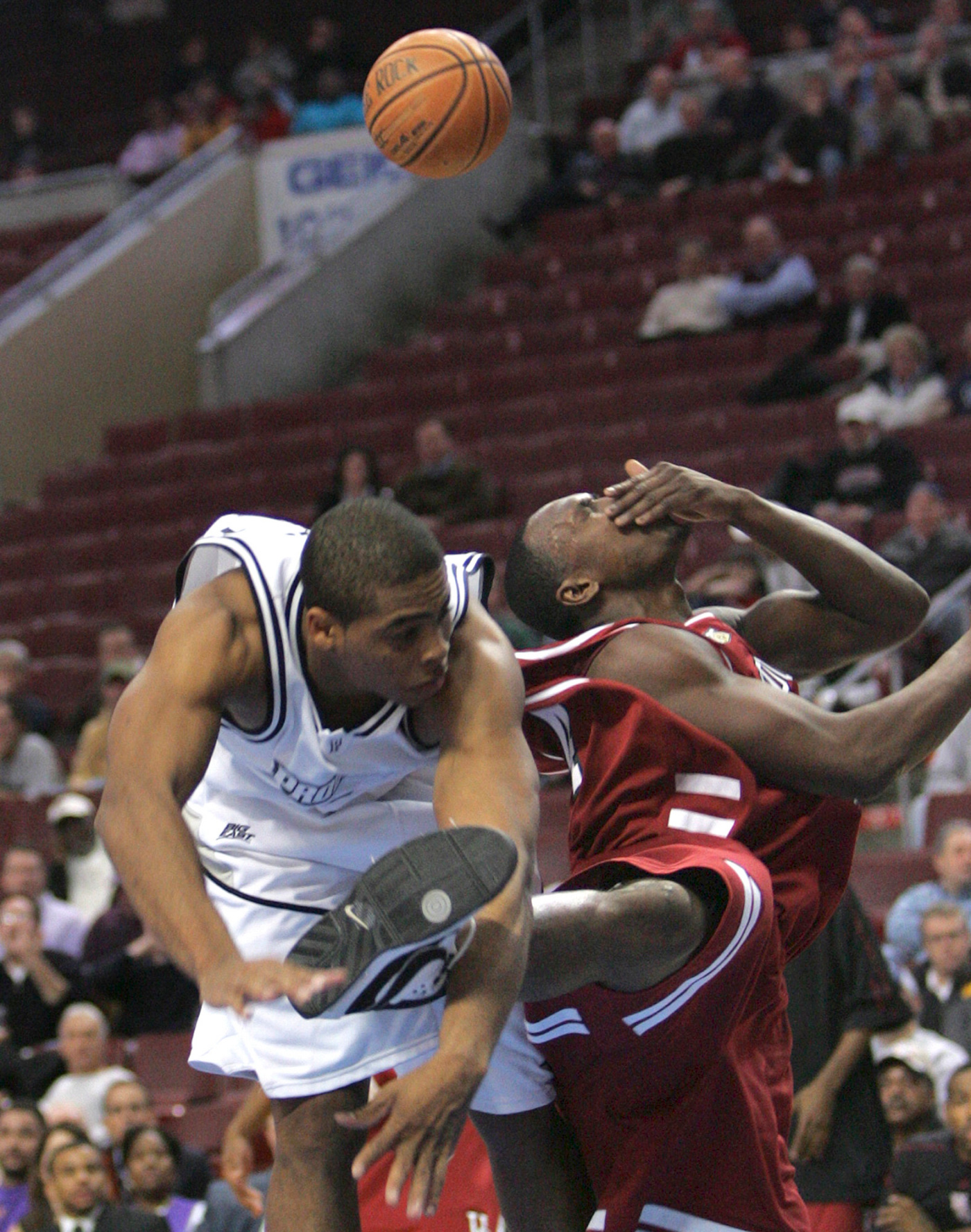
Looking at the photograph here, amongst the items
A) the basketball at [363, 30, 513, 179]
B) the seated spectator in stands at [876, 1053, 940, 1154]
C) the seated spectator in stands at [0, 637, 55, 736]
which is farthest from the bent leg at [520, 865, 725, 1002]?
the seated spectator in stands at [0, 637, 55, 736]

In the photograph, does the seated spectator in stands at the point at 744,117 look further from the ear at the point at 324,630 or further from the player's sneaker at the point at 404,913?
the player's sneaker at the point at 404,913

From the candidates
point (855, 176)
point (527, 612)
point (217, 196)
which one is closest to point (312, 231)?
point (217, 196)

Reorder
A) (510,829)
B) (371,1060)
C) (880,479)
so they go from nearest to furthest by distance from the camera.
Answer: (510,829) < (371,1060) < (880,479)

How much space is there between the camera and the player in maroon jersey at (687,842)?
323 centimetres

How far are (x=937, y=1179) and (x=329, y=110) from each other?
10.8 m

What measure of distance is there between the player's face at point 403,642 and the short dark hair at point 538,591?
0.74 m

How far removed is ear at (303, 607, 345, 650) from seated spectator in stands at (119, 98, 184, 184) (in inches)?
512

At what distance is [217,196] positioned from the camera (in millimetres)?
14117

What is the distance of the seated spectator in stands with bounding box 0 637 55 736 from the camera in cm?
959

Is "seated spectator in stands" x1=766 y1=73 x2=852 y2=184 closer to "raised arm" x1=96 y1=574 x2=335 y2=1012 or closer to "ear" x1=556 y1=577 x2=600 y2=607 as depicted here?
"ear" x1=556 y1=577 x2=600 y2=607

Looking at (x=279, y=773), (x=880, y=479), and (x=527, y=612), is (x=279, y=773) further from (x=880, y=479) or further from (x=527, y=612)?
(x=880, y=479)

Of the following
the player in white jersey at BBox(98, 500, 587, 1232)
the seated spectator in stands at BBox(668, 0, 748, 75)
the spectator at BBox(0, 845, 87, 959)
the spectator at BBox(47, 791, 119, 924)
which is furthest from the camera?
the seated spectator in stands at BBox(668, 0, 748, 75)

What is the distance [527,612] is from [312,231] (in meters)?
10.2

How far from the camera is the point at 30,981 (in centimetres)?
754
